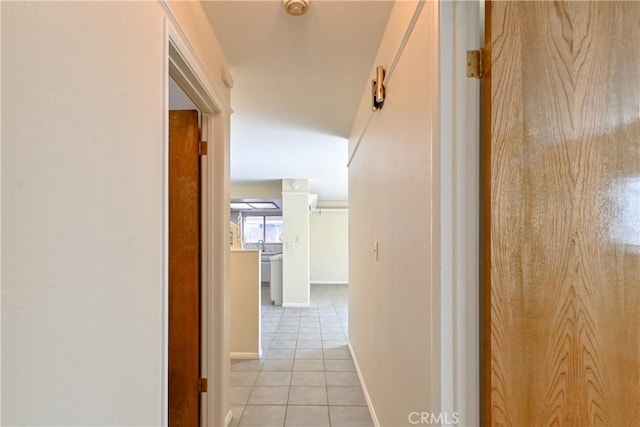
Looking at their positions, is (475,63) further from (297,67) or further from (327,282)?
(327,282)

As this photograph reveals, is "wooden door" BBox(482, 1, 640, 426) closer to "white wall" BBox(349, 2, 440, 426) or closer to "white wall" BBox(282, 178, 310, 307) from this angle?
"white wall" BBox(349, 2, 440, 426)

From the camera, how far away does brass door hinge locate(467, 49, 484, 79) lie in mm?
934

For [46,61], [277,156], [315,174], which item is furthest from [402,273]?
[315,174]

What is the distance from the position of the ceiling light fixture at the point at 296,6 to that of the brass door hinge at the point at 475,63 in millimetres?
896

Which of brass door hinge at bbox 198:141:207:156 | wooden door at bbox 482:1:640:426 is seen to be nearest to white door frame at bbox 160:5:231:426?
brass door hinge at bbox 198:141:207:156

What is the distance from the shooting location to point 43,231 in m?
0.62

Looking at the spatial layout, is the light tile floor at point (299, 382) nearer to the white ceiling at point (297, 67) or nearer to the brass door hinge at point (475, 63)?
the brass door hinge at point (475, 63)

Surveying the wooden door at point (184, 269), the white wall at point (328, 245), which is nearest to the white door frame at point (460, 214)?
the wooden door at point (184, 269)

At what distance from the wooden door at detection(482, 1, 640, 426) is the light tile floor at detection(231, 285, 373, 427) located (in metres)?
1.66

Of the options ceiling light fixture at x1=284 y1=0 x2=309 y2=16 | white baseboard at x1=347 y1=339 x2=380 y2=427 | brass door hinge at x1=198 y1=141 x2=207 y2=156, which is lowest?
white baseboard at x1=347 y1=339 x2=380 y2=427

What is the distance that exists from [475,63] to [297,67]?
142 centimetres

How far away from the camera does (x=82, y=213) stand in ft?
2.38

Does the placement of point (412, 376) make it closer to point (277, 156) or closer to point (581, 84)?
point (581, 84)

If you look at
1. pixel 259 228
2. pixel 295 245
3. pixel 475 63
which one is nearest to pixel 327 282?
pixel 259 228
